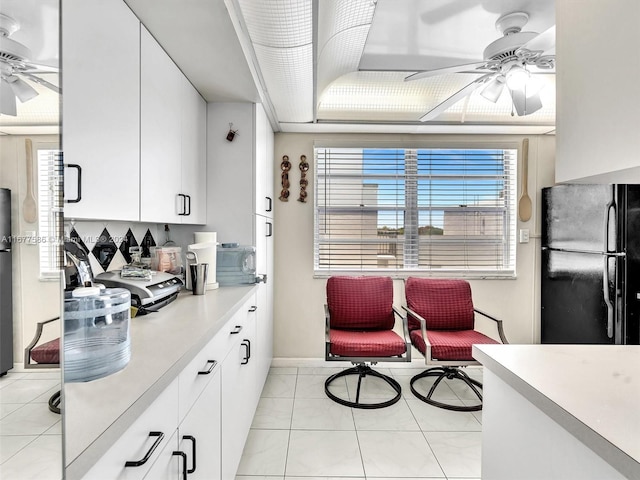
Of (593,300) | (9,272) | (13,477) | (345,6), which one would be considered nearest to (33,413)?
(13,477)

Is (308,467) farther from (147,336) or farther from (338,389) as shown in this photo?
(147,336)

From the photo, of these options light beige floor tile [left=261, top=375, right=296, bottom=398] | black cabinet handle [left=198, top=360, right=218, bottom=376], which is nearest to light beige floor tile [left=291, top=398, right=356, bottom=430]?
light beige floor tile [left=261, top=375, right=296, bottom=398]

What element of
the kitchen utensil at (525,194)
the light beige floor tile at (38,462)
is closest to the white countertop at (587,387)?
the light beige floor tile at (38,462)

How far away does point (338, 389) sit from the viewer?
9.78ft

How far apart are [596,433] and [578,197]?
8.84 feet

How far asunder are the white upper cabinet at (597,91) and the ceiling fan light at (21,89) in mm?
1094

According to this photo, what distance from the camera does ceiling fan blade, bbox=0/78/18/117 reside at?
16.4 inches

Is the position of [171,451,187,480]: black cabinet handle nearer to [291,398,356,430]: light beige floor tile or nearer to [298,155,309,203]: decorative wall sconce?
[291,398,356,430]: light beige floor tile

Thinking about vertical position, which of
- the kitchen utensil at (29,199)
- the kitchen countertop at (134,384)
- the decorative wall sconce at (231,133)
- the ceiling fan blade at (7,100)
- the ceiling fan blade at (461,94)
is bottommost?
the kitchen countertop at (134,384)

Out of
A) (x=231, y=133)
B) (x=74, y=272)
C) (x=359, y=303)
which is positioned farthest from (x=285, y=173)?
(x=74, y=272)

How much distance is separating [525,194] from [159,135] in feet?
10.7

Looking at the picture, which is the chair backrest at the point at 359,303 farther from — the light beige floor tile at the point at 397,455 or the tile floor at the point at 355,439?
the light beige floor tile at the point at 397,455

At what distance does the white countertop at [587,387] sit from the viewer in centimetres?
72

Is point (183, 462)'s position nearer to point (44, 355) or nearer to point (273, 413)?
point (44, 355)
